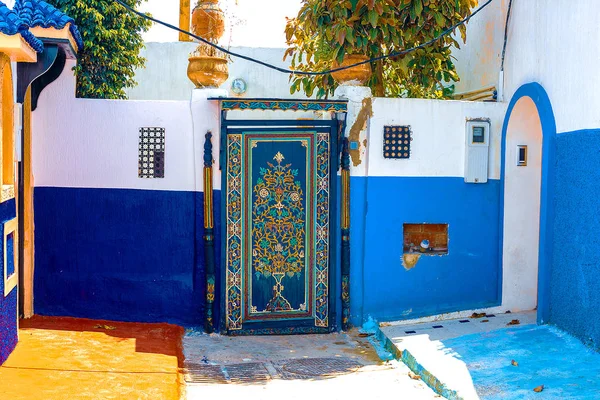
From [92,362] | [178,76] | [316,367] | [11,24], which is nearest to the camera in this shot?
[11,24]

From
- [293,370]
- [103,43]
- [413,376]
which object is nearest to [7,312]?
[293,370]

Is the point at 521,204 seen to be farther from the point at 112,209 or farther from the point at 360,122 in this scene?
the point at 112,209

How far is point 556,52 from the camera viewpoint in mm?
7637

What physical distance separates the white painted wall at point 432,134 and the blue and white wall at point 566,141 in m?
0.39

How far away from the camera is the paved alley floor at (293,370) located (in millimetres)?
6578

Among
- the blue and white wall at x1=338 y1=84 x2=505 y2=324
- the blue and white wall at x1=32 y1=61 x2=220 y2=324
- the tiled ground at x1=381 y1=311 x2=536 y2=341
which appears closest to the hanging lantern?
the blue and white wall at x1=32 y1=61 x2=220 y2=324

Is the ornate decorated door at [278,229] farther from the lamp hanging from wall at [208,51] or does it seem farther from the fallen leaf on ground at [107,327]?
the fallen leaf on ground at [107,327]

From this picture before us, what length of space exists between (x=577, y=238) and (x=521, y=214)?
162 centimetres

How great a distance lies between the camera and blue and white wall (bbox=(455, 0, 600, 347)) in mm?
6961

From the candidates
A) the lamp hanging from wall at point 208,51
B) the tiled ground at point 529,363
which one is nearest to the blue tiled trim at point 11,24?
the lamp hanging from wall at point 208,51

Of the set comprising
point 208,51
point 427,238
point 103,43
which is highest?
point 103,43

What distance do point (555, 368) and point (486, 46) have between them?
4.71 metres

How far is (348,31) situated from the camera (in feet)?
27.5

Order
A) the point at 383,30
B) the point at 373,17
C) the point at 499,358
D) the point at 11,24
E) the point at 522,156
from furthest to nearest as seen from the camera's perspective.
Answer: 1. the point at 522,156
2. the point at 383,30
3. the point at 373,17
4. the point at 499,358
5. the point at 11,24
